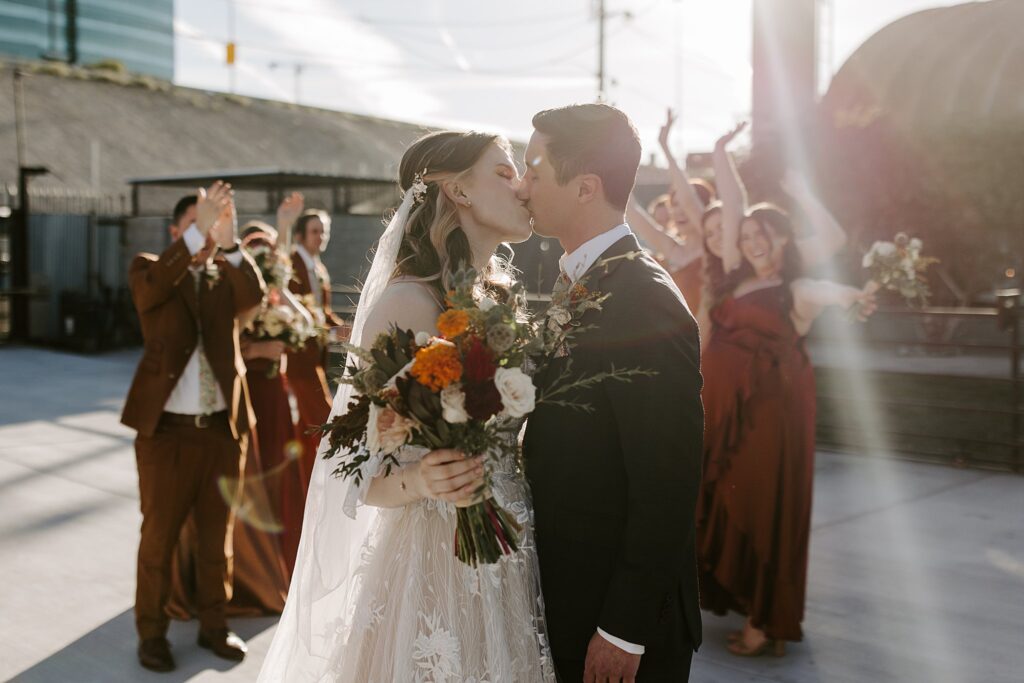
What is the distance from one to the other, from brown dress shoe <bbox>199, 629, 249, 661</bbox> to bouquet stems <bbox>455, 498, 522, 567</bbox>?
2.86 meters

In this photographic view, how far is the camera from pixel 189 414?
15.8 ft

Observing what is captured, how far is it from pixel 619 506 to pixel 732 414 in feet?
8.93

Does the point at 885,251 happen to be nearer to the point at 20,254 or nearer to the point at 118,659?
the point at 118,659

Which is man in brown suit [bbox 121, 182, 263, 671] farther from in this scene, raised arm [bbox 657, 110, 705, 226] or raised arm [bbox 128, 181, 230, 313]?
raised arm [bbox 657, 110, 705, 226]

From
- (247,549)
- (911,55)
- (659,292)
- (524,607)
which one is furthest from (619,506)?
(911,55)

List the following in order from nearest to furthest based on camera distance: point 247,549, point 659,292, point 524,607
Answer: point 659,292 → point 524,607 → point 247,549

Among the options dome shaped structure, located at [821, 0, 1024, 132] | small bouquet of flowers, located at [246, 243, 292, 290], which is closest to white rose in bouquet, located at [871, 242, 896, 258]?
small bouquet of flowers, located at [246, 243, 292, 290]

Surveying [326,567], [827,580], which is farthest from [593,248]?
[827,580]

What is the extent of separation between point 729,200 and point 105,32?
147 meters

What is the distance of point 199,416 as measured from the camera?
483 centimetres

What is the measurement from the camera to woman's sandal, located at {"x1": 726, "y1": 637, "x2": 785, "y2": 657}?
190 inches

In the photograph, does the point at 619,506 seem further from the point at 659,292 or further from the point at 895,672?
the point at 895,672

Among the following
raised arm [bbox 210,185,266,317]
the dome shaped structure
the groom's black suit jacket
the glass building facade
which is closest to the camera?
the groom's black suit jacket

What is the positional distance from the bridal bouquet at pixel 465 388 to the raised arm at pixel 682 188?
3.56m
